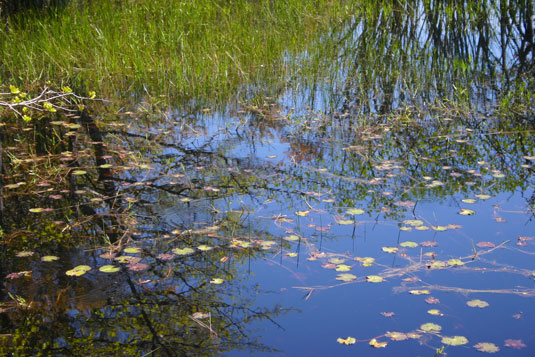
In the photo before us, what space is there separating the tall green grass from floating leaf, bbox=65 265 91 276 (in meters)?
3.59

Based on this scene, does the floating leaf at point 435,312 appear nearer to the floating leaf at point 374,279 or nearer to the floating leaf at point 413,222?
the floating leaf at point 374,279

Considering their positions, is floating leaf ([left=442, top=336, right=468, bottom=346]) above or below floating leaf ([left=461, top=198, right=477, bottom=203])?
below

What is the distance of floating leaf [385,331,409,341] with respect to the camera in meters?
2.40

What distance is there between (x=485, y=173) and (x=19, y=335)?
10.3ft

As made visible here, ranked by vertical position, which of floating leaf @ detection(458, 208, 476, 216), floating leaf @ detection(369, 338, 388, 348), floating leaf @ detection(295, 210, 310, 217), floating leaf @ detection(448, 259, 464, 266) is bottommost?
floating leaf @ detection(369, 338, 388, 348)

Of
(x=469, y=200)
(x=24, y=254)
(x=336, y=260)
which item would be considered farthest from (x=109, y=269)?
(x=469, y=200)

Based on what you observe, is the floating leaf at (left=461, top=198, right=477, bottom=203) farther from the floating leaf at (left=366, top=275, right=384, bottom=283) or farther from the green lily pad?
the floating leaf at (left=366, top=275, right=384, bottom=283)

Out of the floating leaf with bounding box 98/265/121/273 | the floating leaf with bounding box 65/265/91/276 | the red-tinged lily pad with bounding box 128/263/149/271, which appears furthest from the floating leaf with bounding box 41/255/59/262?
Answer: the red-tinged lily pad with bounding box 128/263/149/271

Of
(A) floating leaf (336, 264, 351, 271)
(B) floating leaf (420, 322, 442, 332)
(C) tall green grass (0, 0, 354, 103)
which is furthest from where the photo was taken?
(C) tall green grass (0, 0, 354, 103)

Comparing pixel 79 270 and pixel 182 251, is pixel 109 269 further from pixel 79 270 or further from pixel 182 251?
pixel 182 251

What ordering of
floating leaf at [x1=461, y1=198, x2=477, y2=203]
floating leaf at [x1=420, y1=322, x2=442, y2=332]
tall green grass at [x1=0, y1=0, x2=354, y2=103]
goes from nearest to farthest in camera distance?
floating leaf at [x1=420, y1=322, x2=442, y2=332]
floating leaf at [x1=461, y1=198, x2=477, y2=203]
tall green grass at [x1=0, y1=0, x2=354, y2=103]

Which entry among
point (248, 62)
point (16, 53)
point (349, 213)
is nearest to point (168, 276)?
point (349, 213)

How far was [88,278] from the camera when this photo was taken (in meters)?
2.89

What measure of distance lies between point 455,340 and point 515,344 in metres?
0.23
